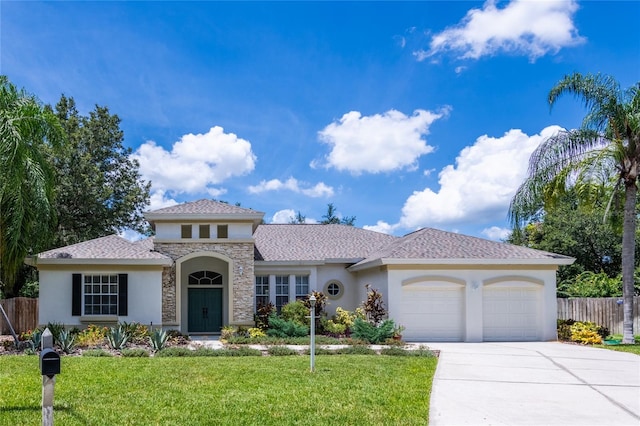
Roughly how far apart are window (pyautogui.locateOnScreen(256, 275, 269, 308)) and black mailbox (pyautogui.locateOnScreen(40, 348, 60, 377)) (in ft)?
56.5

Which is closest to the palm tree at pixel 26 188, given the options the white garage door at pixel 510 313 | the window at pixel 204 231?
the window at pixel 204 231

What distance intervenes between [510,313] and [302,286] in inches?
318

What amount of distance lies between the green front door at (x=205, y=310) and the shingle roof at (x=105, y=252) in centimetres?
268

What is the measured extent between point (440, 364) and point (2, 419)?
900 cm

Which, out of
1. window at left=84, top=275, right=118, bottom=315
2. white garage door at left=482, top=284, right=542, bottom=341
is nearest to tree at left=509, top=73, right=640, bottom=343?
white garage door at left=482, top=284, right=542, bottom=341

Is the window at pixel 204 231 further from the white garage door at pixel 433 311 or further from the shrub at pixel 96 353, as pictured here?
the white garage door at pixel 433 311

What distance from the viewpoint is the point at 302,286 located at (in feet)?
76.6

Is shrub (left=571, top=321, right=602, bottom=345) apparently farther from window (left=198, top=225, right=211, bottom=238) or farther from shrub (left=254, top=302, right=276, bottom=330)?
window (left=198, top=225, right=211, bottom=238)

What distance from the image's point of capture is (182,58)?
17719 millimetres

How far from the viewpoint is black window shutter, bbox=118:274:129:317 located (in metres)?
19.8

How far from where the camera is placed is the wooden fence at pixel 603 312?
21422 millimetres

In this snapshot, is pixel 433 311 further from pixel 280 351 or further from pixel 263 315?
pixel 280 351

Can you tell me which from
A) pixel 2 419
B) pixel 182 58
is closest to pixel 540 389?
pixel 2 419

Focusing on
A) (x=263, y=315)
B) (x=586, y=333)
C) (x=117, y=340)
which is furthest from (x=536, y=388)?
(x=263, y=315)
